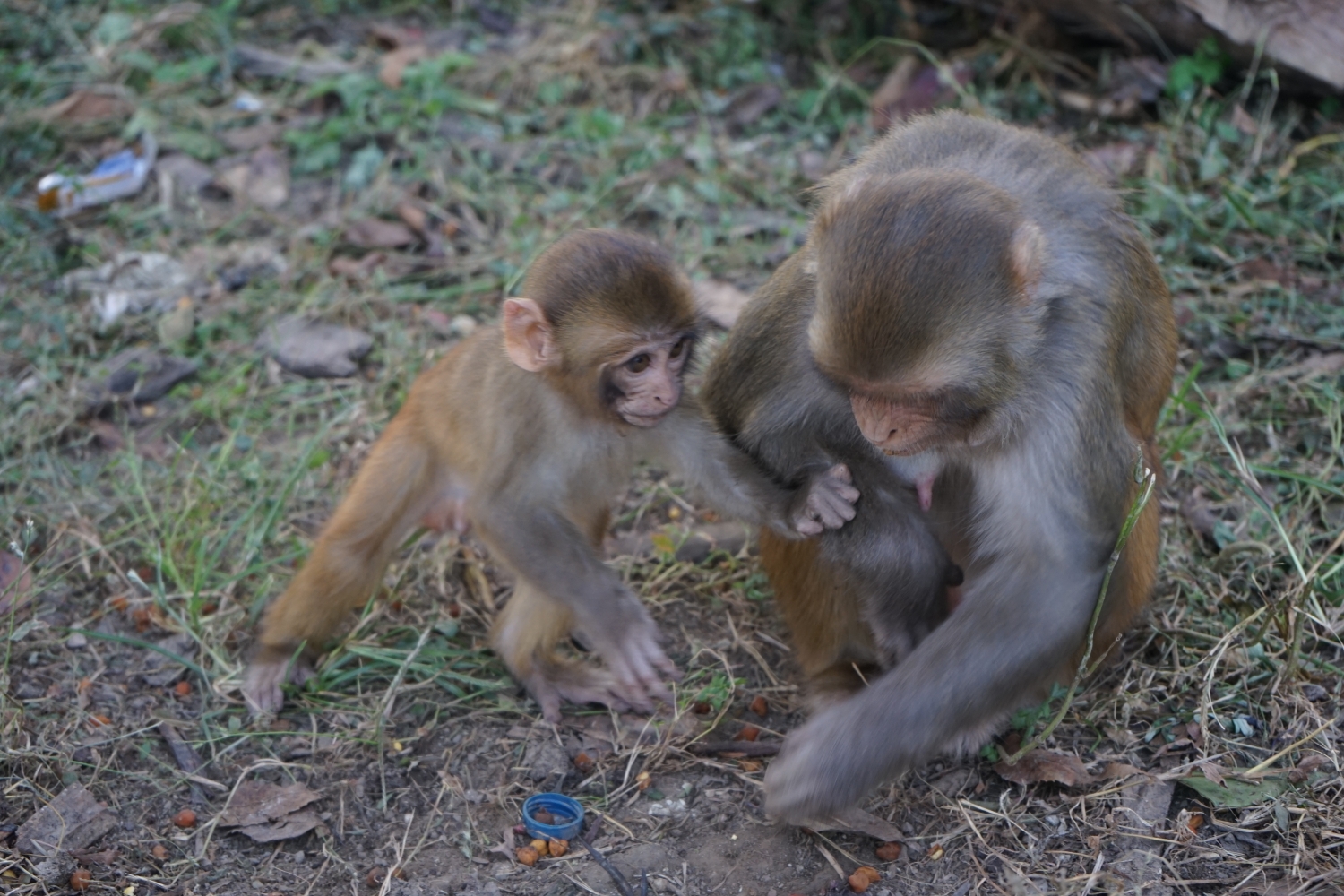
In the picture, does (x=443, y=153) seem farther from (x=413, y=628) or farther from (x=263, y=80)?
(x=413, y=628)

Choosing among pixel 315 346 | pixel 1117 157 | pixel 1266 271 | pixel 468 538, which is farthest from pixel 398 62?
pixel 1266 271

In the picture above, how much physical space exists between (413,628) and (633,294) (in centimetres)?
139

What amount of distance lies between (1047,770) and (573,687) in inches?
53.8

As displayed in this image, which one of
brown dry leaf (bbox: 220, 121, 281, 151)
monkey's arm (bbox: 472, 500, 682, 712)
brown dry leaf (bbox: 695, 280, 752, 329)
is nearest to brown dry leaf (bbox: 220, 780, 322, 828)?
monkey's arm (bbox: 472, 500, 682, 712)

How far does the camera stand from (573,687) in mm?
3996

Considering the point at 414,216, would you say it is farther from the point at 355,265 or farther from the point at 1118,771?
the point at 1118,771

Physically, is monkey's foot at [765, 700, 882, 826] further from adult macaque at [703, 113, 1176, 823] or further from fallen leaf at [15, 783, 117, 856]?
fallen leaf at [15, 783, 117, 856]

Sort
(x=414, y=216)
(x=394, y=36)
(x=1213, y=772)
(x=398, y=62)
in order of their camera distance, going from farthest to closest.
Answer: (x=394, y=36), (x=398, y=62), (x=414, y=216), (x=1213, y=772)

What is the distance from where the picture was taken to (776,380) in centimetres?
362

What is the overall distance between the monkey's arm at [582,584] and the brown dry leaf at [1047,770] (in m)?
0.95

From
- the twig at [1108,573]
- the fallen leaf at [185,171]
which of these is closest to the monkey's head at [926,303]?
the twig at [1108,573]

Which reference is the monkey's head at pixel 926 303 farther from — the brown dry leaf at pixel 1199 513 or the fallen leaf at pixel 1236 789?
the brown dry leaf at pixel 1199 513

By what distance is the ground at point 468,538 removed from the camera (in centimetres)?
348

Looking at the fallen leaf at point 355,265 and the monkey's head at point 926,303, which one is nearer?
the monkey's head at point 926,303
